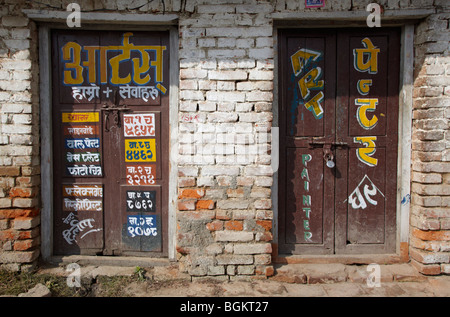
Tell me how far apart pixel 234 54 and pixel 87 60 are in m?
1.49

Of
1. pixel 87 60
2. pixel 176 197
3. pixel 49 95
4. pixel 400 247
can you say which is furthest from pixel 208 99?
pixel 400 247

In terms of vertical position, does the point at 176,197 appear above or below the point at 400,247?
above

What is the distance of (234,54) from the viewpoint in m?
3.14

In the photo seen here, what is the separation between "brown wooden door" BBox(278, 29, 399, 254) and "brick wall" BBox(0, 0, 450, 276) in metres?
0.29

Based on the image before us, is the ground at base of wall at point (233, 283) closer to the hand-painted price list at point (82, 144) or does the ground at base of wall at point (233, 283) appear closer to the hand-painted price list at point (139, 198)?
the hand-painted price list at point (139, 198)

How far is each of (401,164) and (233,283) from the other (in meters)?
2.02

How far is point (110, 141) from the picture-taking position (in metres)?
3.45

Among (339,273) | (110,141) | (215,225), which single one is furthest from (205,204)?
(339,273)

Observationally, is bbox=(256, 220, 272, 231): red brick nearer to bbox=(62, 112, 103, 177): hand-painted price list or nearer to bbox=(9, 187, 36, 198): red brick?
bbox=(62, 112, 103, 177): hand-painted price list

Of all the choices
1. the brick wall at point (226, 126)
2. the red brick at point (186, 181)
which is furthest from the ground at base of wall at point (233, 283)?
the red brick at point (186, 181)

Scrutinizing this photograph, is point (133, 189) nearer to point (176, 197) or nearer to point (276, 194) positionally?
point (176, 197)

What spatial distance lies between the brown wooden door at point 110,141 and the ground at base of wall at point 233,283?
32cm

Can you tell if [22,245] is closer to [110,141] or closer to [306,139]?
[110,141]

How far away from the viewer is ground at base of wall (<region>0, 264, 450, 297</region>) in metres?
3.03
